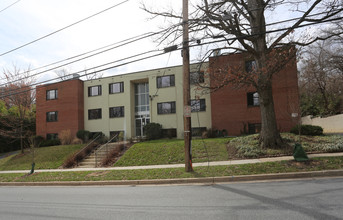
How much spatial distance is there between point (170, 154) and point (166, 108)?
1004 cm

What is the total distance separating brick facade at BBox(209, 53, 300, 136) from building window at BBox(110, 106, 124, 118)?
35.3 ft

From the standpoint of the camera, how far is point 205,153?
13211 millimetres

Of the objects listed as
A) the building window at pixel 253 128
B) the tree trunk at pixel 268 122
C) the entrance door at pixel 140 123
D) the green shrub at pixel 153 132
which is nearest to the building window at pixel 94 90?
the entrance door at pixel 140 123

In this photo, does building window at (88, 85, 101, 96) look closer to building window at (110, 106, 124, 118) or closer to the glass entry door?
building window at (110, 106, 124, 118)

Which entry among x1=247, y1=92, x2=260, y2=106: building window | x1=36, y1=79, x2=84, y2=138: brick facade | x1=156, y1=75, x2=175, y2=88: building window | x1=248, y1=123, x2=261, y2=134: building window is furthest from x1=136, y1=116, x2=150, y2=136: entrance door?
x1=247, y1=92, x2=260, y2=106: building window

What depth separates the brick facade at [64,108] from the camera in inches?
1019

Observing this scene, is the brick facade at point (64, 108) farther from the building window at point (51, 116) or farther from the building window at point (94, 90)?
the building window at point (94, 90)

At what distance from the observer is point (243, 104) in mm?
20062

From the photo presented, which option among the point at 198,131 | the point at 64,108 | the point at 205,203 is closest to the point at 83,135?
the point at 64,108

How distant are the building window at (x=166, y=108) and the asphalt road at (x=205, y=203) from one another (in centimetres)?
1609

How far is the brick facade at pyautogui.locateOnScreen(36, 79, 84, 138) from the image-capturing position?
25.9 m

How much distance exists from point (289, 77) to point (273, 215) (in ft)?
57.3

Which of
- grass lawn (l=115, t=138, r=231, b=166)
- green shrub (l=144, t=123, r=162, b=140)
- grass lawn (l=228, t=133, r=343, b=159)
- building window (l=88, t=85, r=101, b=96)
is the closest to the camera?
grass lawn (l=228, t=133, r=343, b=159)

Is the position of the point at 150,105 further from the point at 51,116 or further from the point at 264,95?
the point at 264,95
